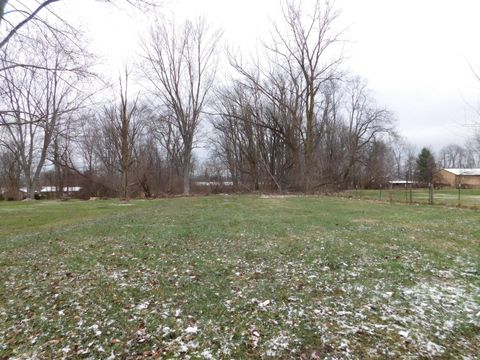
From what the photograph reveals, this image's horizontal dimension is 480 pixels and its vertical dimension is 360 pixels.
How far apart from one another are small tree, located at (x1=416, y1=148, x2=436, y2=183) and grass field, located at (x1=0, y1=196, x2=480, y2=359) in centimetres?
5156

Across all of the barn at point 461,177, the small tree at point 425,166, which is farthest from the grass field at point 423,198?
the barn at point 461,177

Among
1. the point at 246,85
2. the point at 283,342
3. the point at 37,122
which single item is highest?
the point at 246,85

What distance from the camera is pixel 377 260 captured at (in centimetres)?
484

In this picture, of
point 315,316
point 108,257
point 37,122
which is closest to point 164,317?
point 315,316

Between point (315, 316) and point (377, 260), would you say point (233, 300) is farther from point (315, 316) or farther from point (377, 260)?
point (377, 260)

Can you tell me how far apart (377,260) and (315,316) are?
239 cm

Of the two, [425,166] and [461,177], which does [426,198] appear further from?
[461,177]

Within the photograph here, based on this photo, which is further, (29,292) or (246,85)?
(246,85)

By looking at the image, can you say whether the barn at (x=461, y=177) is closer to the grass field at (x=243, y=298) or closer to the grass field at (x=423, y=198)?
the grass field at (x=423, y=198)

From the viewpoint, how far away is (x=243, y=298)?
348cm

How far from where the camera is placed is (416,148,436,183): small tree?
164 ft

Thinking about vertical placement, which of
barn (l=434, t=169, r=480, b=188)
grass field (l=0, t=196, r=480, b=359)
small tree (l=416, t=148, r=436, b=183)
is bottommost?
grass field (l=0, t=196, r=480, b=359)

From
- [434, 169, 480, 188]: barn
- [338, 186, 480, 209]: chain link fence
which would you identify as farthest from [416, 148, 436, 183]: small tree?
[338, 186, 480, 209]: chain link fence

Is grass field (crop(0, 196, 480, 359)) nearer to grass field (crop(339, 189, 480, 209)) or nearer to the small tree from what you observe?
grass field (crop(339, 189, 480, 209))
